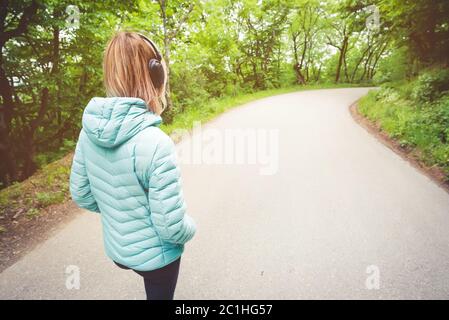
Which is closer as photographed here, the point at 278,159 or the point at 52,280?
the point at 52,280

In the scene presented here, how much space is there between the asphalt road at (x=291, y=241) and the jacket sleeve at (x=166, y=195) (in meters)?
1.61

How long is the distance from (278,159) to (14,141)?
10.6 meters

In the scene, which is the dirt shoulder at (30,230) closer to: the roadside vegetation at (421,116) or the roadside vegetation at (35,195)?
the roadside vegetation at (35,195)

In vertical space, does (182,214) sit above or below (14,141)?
above

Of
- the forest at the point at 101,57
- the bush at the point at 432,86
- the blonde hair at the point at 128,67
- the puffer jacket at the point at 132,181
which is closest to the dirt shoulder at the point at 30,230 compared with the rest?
the puffer jacket at the point at 132,181

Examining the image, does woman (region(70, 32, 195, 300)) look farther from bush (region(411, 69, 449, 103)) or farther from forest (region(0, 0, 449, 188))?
bush (region(411, 69, 449, 103))

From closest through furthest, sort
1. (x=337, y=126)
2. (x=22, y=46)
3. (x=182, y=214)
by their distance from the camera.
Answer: (x=182, y=214) < (x=22, y=46) < (x=337, y=126)

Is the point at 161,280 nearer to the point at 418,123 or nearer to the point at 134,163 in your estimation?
the point at 134,163

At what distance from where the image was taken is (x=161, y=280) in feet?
5.94

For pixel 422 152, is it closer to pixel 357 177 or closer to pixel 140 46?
pixel 357 177

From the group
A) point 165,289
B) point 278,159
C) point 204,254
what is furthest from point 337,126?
point 165,289
